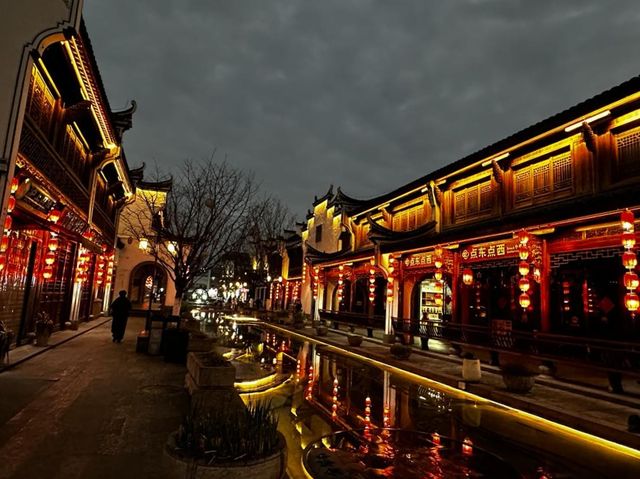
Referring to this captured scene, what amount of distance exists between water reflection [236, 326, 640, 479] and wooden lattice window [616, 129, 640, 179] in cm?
781

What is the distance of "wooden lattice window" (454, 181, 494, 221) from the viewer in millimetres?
16844

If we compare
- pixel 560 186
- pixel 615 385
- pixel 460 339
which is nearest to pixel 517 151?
pixel 560 186

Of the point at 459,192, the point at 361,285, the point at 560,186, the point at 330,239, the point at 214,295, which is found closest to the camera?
the point at 560,186

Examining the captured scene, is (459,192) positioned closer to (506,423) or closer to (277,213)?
(506,423)

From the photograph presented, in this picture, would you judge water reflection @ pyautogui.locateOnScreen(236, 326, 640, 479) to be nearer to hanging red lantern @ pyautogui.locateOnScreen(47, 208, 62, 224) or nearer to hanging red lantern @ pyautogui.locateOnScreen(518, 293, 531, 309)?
hanging red lantern @ pyautogui.locateOnScreen(518, 293, 531, 309)

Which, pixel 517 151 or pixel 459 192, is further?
pixel 459 192

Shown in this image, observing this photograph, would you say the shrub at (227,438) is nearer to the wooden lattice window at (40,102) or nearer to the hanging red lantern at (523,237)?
the wooden lattice window at (40,102)

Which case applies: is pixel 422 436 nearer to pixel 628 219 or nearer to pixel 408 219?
pixel 628 219

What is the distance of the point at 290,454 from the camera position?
5.80m

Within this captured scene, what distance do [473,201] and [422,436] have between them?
1278cm

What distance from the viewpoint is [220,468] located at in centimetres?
358

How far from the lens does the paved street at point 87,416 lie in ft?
14.2

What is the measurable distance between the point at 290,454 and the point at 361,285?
22.1m

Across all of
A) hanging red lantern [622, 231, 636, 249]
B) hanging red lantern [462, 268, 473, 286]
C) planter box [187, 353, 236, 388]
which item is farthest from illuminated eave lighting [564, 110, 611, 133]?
planter box [187, 353, 236, 388]
